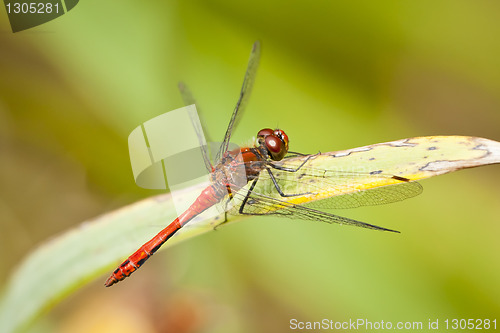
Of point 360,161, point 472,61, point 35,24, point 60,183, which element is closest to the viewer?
point 360,161

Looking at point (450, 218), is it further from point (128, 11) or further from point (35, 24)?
point (35, 24)

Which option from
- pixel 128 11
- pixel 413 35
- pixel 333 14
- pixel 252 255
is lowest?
pixel 252 255

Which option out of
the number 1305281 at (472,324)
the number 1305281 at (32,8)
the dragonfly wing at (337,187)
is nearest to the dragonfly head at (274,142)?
the dragonfly wing at (337,187)

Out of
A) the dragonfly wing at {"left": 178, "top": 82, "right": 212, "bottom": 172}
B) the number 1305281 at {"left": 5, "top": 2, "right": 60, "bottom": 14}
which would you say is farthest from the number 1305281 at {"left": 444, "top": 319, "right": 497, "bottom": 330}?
the number 1305281 at {"left": 5, "top": 2, "right": 60, "bottom": 14}

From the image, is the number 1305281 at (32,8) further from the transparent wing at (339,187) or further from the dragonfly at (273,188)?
the transparent wing at (339,187)

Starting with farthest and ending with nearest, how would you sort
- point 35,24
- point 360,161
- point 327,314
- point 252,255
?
point 35,24 → point 252,255 → point 327,314 → point 360,161

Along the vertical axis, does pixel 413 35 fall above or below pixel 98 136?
above

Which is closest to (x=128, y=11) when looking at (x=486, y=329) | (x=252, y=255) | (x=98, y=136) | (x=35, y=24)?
(x=35, y=24)
